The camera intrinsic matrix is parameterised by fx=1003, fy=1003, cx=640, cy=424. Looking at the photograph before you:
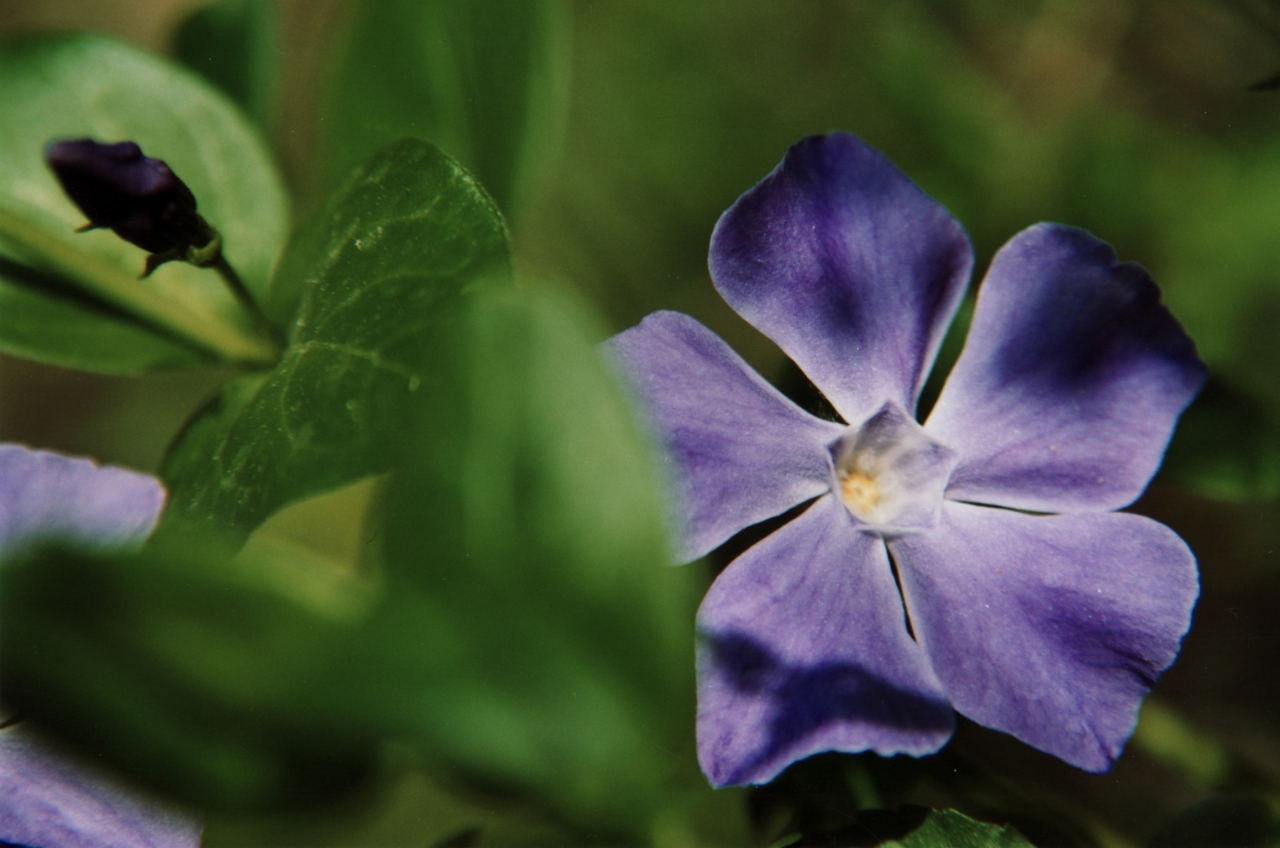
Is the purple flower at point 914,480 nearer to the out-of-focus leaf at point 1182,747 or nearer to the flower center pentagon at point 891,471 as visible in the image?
the flower center pentagon at point 891,471

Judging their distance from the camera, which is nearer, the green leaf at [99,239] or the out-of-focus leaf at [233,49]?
the green leaf at [99,239]

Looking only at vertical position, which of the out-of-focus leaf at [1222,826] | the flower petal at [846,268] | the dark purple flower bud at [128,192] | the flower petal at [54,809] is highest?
the dark purple flower bud at [128,192]

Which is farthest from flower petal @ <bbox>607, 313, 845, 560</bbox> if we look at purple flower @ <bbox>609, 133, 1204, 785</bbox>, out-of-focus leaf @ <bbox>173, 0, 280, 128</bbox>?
out-of-focus leaf @ <bbox>173, 0, 280, 128</bbox>

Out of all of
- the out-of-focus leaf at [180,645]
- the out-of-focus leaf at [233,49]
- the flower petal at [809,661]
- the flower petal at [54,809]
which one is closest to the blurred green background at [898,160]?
the out-of-focus leaf at [233,49]

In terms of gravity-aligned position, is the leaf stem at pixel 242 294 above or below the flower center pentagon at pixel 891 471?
above

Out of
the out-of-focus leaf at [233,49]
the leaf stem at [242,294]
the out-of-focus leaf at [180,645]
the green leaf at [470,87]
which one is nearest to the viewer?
the out-of-focus leaf at [180,645]

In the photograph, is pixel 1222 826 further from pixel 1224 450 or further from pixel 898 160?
Result: pixel 898 160

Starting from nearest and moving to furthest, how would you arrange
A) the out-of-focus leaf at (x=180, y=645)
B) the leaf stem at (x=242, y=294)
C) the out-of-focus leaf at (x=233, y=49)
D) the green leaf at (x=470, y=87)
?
the out-of-focus leaf at (x=180, y=645)
the leaf stem at (x=242, y=294)
the green leaf at (x=470, y=87)
the out-of-focus leaf at (x=233, y=49)
